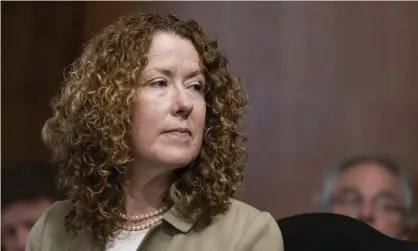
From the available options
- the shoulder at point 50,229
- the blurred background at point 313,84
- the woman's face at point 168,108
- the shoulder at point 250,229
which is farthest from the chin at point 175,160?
the blurred background at point 313,84

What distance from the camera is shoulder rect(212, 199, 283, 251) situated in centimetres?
110

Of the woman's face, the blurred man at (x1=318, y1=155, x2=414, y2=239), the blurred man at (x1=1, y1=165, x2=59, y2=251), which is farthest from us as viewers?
the blurred man at (x1=1, y1=165, x2=59, y2=251)

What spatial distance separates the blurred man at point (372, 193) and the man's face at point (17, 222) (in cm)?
79

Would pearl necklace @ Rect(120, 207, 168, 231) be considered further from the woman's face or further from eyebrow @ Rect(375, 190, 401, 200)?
eyebrow @ Rect(375, 190, 401, 200)

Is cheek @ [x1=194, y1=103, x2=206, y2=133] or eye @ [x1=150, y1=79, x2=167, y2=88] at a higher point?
eye @ [x1=150, y1=79, x2=167, y2=88]

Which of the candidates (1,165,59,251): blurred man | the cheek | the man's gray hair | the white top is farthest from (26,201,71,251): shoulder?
the man's gray hair

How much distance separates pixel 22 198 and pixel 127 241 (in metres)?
0.76

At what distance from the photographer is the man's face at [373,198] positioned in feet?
5.17

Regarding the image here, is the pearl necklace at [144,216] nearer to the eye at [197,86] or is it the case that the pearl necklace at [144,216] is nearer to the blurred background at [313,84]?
the eye at [197,86]

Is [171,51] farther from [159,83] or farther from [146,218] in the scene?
[146,218]

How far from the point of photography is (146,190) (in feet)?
3.84

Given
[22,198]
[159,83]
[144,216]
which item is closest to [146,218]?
[144,216]

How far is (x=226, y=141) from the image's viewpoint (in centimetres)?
118

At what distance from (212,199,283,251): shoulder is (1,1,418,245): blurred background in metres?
0.50
